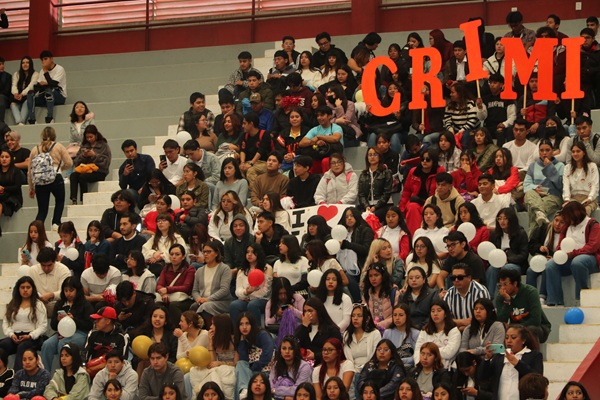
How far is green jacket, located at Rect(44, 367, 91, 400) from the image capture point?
1429 centimetres

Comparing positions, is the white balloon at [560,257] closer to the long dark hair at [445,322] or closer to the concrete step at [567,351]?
the concrete step at [567,351]

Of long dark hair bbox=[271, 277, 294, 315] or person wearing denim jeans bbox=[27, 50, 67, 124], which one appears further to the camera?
person wearing denim jeans bbox=[27, 50, 67, 124]

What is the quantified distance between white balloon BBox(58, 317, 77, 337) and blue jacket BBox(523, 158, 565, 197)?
505 cm

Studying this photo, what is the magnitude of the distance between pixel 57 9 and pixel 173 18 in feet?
6.49

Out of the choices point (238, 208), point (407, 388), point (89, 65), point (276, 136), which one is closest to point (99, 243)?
point (238, 208)

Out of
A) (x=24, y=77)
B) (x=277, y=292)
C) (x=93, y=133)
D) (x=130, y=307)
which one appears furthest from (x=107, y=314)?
(x=24, y=77)

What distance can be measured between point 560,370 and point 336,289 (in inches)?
91.3

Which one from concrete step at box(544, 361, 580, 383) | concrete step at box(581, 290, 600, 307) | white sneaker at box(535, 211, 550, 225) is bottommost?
concrete step at box(544, 361, 580, 383)

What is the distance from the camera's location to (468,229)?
48.8 feet

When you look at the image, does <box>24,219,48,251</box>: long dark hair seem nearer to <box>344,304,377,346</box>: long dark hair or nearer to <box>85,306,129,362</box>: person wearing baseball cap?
<box>85,306,129,362</box>: person wearing baseball cap

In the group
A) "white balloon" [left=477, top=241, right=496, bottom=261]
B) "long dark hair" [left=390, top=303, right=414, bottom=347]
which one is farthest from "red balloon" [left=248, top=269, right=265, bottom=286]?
"white balloon" [left=477, top=241, right=496, bottom=261]

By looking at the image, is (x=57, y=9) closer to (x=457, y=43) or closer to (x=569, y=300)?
(x=457, y=43)

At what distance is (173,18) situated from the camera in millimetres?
23109

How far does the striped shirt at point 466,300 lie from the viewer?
45.9ft
